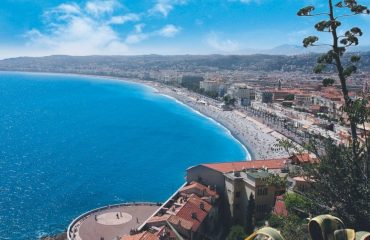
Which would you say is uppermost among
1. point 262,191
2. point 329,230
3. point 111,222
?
point 329,230

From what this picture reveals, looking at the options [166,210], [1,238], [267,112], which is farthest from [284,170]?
[267,112]

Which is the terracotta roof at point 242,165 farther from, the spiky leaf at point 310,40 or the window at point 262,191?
the spiky leaf at point 310,40

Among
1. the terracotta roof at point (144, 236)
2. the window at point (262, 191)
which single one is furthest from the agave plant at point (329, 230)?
the window at point (262, 191)

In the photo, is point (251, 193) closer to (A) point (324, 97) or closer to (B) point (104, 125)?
(B) point (104, 125)

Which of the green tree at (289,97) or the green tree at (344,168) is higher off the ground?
the green tree at (344,168)

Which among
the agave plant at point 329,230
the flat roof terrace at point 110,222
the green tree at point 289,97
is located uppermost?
the agave plant at point 329,230

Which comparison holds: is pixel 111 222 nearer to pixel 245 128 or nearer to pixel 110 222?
pixel 110 222

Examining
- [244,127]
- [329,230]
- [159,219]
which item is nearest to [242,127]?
[244,127]

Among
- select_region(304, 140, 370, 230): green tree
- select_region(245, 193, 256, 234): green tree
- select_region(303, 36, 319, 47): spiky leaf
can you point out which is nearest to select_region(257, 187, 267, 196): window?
select_region(245, 193, 256, 234): green tree
